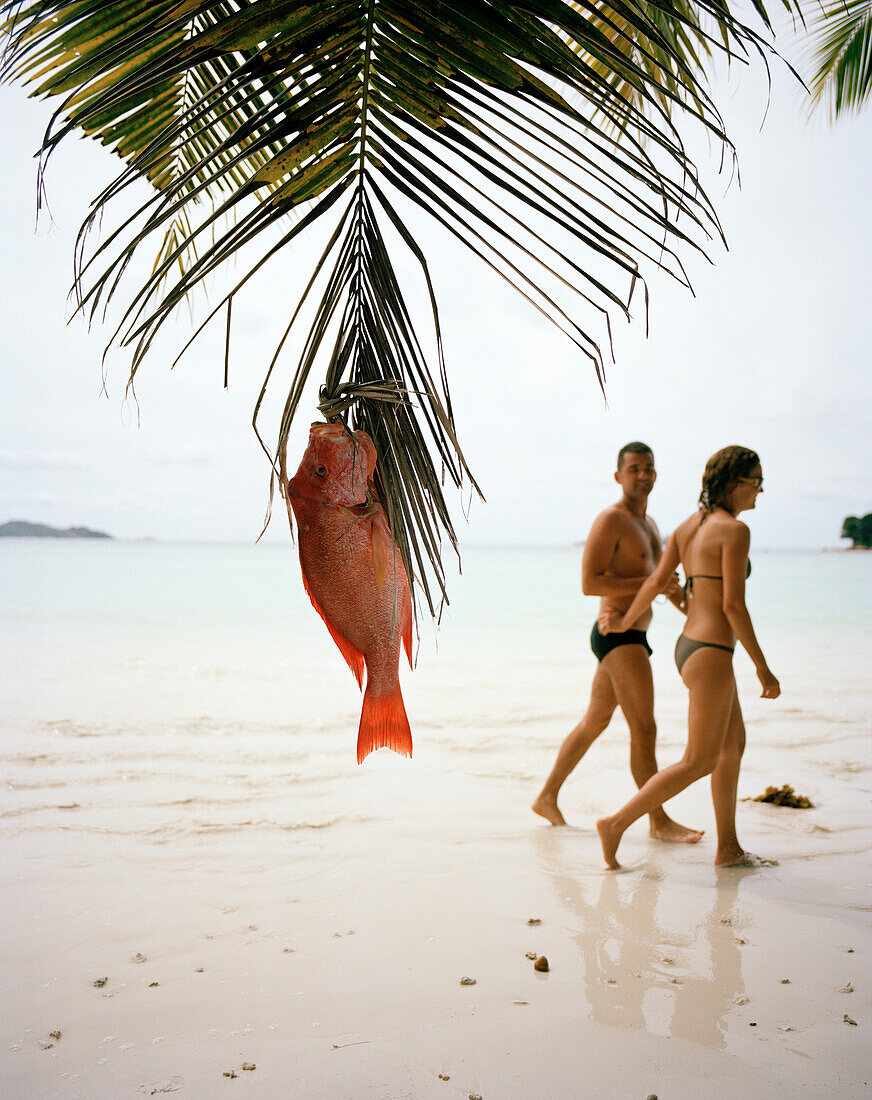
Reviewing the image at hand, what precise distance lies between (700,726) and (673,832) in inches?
44.3

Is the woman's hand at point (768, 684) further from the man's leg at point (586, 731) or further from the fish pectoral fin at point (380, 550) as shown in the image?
the fish pectoral fin at point (380, 550)

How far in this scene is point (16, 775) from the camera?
5742mm

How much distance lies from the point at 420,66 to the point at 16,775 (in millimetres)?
5746

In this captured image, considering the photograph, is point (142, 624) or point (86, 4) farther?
point (142, 624)

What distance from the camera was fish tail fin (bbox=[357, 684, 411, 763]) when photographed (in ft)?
4.30

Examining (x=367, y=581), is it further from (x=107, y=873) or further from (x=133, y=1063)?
(x=107, y=873)

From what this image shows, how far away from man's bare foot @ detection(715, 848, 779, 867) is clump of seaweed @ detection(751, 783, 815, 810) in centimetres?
120

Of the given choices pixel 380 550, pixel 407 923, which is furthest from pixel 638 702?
pixel 380 550

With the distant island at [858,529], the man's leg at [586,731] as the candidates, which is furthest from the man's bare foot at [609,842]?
the distant island at [858,529]

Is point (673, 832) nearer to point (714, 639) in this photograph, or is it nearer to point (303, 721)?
point (714, 639)

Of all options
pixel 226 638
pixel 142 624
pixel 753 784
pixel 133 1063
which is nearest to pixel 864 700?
pixel 753 784

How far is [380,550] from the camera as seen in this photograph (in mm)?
1312

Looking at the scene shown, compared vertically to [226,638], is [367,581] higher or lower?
higher

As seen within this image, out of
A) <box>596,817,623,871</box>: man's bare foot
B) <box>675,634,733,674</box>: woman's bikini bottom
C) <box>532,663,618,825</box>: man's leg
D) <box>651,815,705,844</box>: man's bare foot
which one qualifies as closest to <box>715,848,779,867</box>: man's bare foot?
<box>651,815,705,844</box>: man's bare foot
